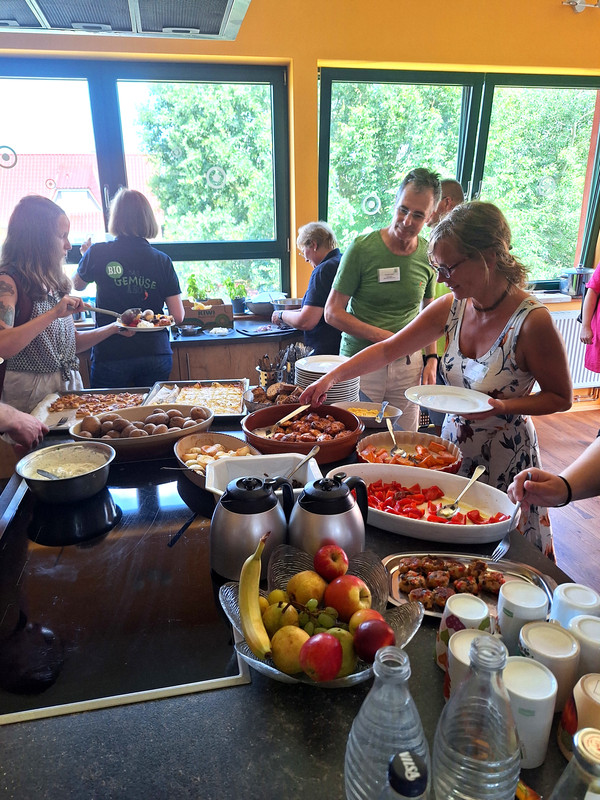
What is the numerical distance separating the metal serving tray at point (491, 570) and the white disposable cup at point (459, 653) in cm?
20

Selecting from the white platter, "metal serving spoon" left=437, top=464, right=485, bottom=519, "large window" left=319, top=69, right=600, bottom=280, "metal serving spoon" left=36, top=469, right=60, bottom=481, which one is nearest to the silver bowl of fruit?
the white platter

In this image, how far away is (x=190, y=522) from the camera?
1338mm

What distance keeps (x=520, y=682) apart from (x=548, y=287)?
197 inches

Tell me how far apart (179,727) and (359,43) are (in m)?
4.39

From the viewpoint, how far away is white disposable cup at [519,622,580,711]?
0.70 meters

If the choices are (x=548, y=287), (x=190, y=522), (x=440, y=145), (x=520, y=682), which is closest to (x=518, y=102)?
(x=440, y=145)

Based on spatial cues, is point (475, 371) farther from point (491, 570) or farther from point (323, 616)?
point (323, 616)

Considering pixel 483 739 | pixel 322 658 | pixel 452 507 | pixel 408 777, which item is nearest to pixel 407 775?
pixel 408 777

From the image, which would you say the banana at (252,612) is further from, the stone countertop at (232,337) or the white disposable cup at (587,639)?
the stone countertop at (232,337)

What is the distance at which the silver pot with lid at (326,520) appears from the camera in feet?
3.26

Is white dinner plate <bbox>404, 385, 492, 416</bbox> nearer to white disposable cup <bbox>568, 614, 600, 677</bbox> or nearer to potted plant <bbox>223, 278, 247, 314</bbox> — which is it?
white disposable cup <bbox>568, 614, 600, 677</bbox>

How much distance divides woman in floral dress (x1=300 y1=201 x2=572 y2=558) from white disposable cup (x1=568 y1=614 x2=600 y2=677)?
937mm

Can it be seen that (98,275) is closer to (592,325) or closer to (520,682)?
(520,682)

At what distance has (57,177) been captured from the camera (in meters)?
3.89
